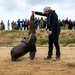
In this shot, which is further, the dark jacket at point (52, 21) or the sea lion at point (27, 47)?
the sea lion at point (27, 47)

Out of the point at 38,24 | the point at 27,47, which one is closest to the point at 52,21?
the point at 27,47

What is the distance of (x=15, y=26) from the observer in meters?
45.2

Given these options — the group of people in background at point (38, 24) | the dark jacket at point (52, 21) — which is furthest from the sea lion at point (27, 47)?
the group of people in background at point (38, 24)

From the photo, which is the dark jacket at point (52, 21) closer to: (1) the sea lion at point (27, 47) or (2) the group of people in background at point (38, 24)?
(1) the sea lion at point (27, 47)

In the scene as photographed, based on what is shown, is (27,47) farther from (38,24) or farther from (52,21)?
(38,24)

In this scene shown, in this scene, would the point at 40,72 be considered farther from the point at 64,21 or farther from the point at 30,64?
the point at 64,21

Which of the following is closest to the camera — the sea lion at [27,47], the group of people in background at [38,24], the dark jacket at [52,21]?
the dark jacket at [52,21]

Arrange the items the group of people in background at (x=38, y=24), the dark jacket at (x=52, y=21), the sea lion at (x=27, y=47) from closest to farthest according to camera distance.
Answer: the dark jacket at (x=52, y=21), the sea lion at (x=27, y=47), the group of people in background at (x=38, y=24)

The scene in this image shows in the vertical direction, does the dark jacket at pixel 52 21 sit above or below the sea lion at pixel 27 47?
above

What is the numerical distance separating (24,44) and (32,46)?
33 centimetres

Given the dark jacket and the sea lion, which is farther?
the sea lion

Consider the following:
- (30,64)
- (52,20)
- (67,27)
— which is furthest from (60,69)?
(67,27)

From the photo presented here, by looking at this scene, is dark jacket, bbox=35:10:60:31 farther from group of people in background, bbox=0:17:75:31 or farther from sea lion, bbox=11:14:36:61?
group of people in background, bbox=0:17:75:31

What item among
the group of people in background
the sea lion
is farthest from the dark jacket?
the group of people in background
